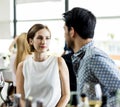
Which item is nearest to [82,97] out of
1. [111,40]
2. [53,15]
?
[111,40]

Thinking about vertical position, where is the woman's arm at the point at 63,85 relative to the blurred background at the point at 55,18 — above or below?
below

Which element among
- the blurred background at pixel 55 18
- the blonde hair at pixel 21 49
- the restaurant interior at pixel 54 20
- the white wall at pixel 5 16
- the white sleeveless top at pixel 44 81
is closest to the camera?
the white sleeveless top at pixel 44 81

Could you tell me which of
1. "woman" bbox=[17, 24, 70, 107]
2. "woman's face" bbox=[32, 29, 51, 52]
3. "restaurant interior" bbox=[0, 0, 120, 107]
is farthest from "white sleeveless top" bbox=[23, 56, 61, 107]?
"restaurant interior" bbox=[0, 0, 120, 107]

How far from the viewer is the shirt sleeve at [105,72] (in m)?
1.42

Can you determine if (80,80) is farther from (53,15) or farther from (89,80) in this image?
(53,15)

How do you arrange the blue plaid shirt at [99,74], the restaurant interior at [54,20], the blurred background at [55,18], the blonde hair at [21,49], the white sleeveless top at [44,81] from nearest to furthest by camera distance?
the blue plaid shirt at [99,74], the white sleeveless top at [44,81], the blonde hair at [21,49], the restaurant interior at [54,20], the blurred background at [55,18]

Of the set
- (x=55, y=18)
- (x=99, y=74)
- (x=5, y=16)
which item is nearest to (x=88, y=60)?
(x=99, y=74)

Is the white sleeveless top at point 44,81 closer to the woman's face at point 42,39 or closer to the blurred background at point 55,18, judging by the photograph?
the woman's face at point 42,39

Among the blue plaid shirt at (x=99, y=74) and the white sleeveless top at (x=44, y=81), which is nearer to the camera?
the blue plaid shirt at (x=99, y=74)

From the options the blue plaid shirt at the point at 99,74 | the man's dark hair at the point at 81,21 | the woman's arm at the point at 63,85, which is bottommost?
the woman's arm at the point at 63,85

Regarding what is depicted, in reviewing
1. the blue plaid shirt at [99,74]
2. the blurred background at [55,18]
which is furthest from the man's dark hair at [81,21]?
the blurred background at [55,18]

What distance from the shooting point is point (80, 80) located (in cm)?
151

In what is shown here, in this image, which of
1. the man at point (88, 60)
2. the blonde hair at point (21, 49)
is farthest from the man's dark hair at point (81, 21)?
the blonde hair at point (21, 49)

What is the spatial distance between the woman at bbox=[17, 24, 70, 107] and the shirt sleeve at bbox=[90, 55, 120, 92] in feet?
1.74
